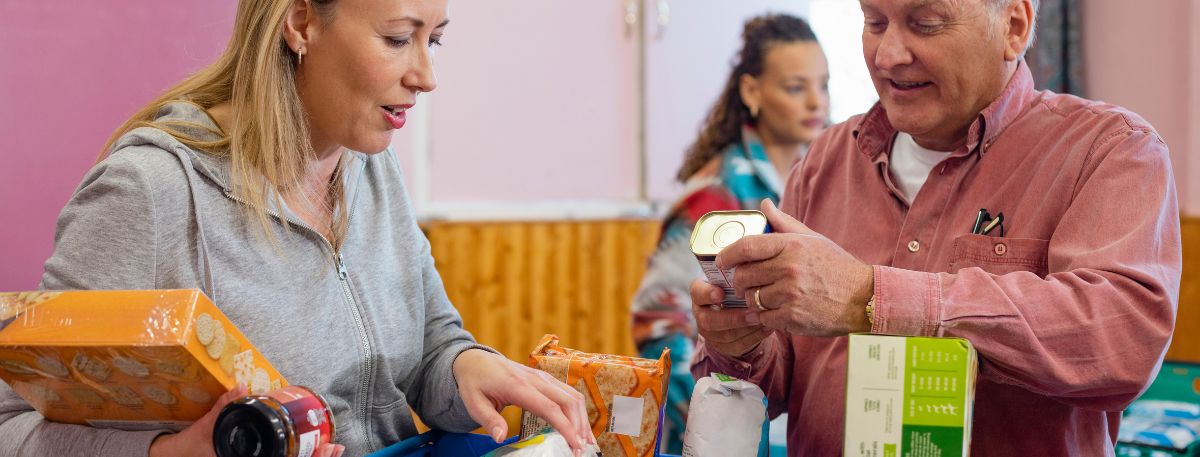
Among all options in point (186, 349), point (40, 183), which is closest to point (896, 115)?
point (186, 349)

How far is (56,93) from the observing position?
1.87 meters

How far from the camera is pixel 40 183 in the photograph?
73.6 inches

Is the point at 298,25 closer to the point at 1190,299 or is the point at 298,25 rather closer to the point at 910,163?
the point at 910,163

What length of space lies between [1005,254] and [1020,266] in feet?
0.08

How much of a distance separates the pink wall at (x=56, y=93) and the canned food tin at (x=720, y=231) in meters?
1.21

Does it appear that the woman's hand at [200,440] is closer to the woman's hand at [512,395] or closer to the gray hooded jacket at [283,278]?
the gray hooded jacket at [283,278]

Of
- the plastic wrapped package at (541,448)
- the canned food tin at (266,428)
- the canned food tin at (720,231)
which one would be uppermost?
the canned food tin at (720,231)

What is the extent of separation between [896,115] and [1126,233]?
385 millimetres

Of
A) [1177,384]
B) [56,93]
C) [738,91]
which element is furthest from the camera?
[738,91]

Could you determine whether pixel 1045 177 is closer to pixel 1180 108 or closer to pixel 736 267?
pixel 736 267

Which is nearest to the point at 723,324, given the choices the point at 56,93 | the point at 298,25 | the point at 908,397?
the point at 908,397

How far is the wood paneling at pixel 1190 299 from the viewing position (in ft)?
14.4

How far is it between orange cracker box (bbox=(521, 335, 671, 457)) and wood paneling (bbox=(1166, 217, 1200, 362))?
12.4 feet

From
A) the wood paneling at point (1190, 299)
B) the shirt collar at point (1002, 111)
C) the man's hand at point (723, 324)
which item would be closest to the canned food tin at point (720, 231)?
the man's hand at point (723, 324)
